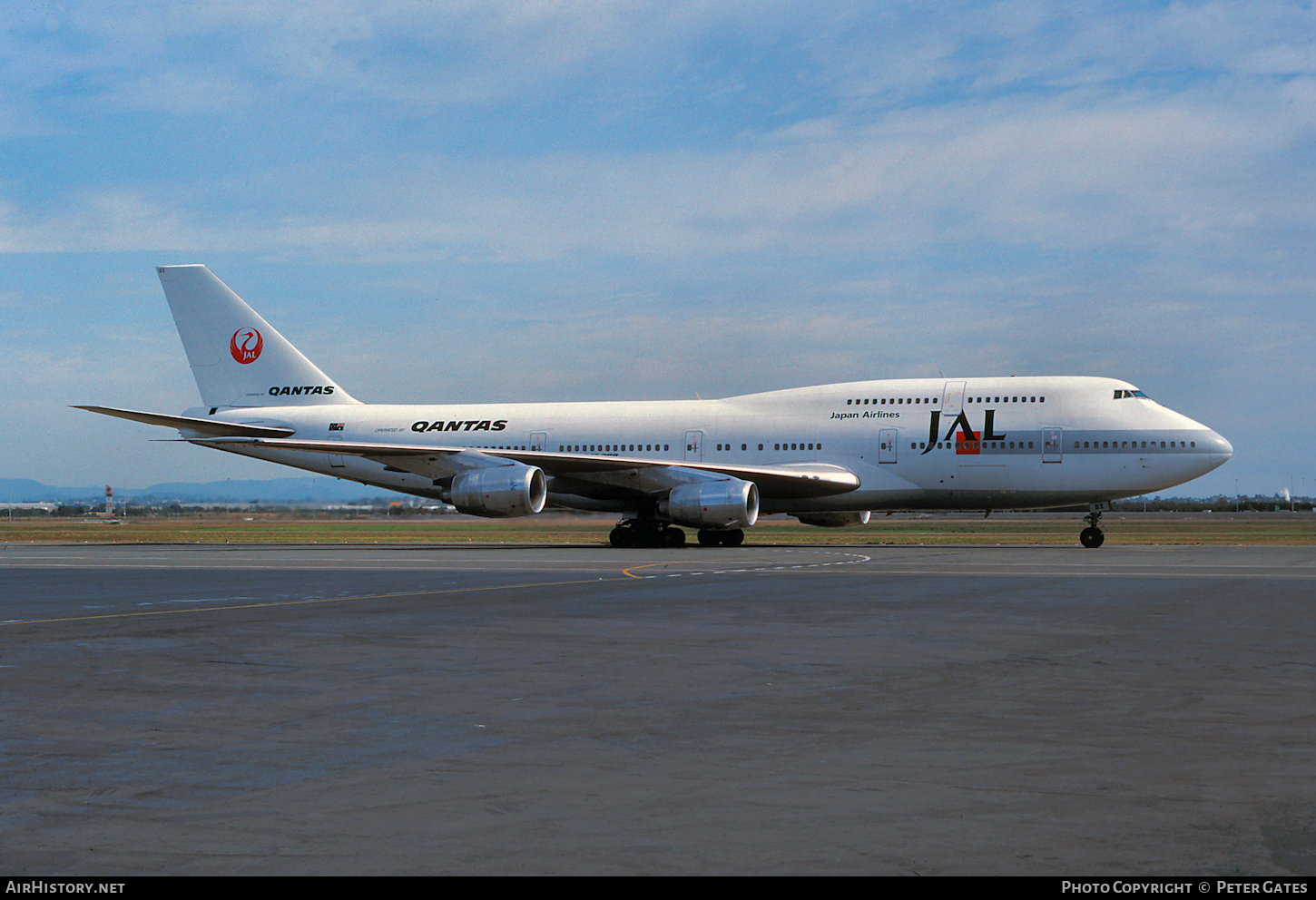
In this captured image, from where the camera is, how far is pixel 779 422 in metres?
36.9

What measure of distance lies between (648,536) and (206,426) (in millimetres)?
15067

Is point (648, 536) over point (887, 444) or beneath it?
beneath

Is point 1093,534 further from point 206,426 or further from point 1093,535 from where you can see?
point 206,426

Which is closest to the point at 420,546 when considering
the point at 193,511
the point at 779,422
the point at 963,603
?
the point at 779,422

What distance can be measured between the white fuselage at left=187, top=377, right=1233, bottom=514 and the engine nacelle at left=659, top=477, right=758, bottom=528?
1.63 m

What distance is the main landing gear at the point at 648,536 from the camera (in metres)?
36.8

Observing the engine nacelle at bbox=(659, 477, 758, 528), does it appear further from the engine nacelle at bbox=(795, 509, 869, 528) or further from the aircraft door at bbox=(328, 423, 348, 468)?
the aircraft door at bbox=(328, 423, 348, 468)

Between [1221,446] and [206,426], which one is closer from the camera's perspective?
[1221,446]

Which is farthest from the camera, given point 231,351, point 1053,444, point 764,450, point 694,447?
point 231,351

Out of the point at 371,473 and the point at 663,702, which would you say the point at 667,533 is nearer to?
the point at 371,473

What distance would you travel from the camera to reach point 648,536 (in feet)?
121

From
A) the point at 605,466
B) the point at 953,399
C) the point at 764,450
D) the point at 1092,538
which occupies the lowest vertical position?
the point at 1092,538

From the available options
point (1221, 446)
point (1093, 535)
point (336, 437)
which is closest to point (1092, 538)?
point (1093, 535)

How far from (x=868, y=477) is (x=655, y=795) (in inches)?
1190
